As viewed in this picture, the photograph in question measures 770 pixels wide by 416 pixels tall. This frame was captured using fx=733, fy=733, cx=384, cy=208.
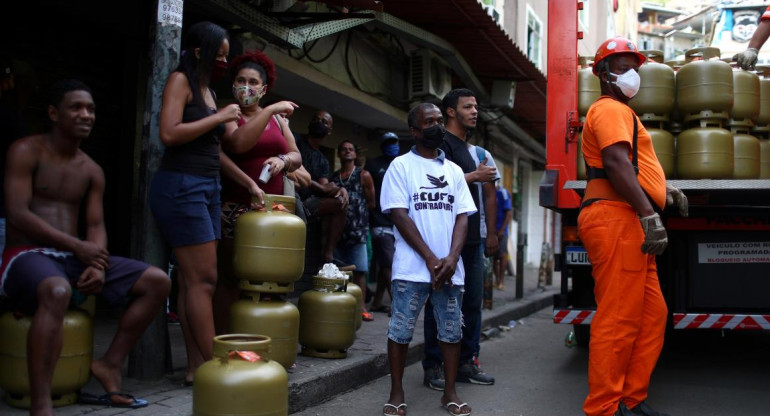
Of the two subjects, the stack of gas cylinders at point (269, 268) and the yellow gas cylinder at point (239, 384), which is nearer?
the yellow gas cylinder at point (239, 384)

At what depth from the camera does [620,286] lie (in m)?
A: 3.89

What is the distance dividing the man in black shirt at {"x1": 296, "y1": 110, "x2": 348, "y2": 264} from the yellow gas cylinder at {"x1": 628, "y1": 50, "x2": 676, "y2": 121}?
2.59 metres

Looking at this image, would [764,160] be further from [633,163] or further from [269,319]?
[269,319]

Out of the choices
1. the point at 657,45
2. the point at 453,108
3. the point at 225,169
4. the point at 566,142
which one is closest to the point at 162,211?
the point at 225,169

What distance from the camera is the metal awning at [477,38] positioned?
843 cm

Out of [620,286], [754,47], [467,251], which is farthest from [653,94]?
[620,286]

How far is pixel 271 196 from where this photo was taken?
4.11 metres

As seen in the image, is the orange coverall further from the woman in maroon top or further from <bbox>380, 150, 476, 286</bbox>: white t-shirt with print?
the woman in maroon top

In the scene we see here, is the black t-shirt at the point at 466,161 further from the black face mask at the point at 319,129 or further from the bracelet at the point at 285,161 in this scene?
the black face mask at the point at 319,129

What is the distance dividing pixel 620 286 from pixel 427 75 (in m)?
7.60

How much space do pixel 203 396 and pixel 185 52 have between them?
1.90m

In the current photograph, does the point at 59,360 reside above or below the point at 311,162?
below

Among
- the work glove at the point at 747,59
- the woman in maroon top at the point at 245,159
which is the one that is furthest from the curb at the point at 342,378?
the work glove at the point at 747,59

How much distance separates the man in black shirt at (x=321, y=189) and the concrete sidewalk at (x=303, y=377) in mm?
1003
